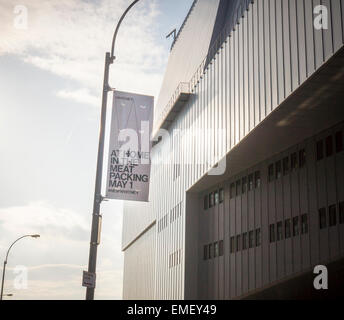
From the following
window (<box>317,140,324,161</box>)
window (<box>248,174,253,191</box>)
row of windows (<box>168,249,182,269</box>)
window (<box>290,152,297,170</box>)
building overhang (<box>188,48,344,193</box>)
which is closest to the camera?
building overhang (<box>188,48,344,193</box>)

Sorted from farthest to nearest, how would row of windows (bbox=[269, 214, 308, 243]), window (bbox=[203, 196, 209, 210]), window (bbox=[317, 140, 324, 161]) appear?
window (bbox=[203, 196, 209, 210]), row of windows (bbox=[269, 214, 308, 243]), window (bbox=[317, 140, 324, 161])

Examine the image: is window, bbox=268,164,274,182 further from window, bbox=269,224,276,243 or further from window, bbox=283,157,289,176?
window, bbox=269,224,276,243

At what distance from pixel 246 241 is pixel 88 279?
17.4 m

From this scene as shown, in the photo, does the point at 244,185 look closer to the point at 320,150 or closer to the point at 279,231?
the point at 279,231

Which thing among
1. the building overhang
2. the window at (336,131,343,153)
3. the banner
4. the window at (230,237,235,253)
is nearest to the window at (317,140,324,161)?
the building overhang

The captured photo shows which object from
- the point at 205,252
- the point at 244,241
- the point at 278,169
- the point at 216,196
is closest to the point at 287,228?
the point at 278,169

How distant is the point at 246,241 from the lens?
101 feet

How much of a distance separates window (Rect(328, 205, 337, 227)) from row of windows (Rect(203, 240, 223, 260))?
11.3 meters

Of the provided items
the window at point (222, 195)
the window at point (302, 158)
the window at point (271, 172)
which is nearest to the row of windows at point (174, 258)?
the window at point (222, 195)

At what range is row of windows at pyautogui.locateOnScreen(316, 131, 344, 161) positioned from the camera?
77.8ft

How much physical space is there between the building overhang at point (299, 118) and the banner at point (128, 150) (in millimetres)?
6498

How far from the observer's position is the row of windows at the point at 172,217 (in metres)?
40.0

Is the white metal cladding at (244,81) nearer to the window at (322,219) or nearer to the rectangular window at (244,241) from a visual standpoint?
the rectangular window at (244,241)
